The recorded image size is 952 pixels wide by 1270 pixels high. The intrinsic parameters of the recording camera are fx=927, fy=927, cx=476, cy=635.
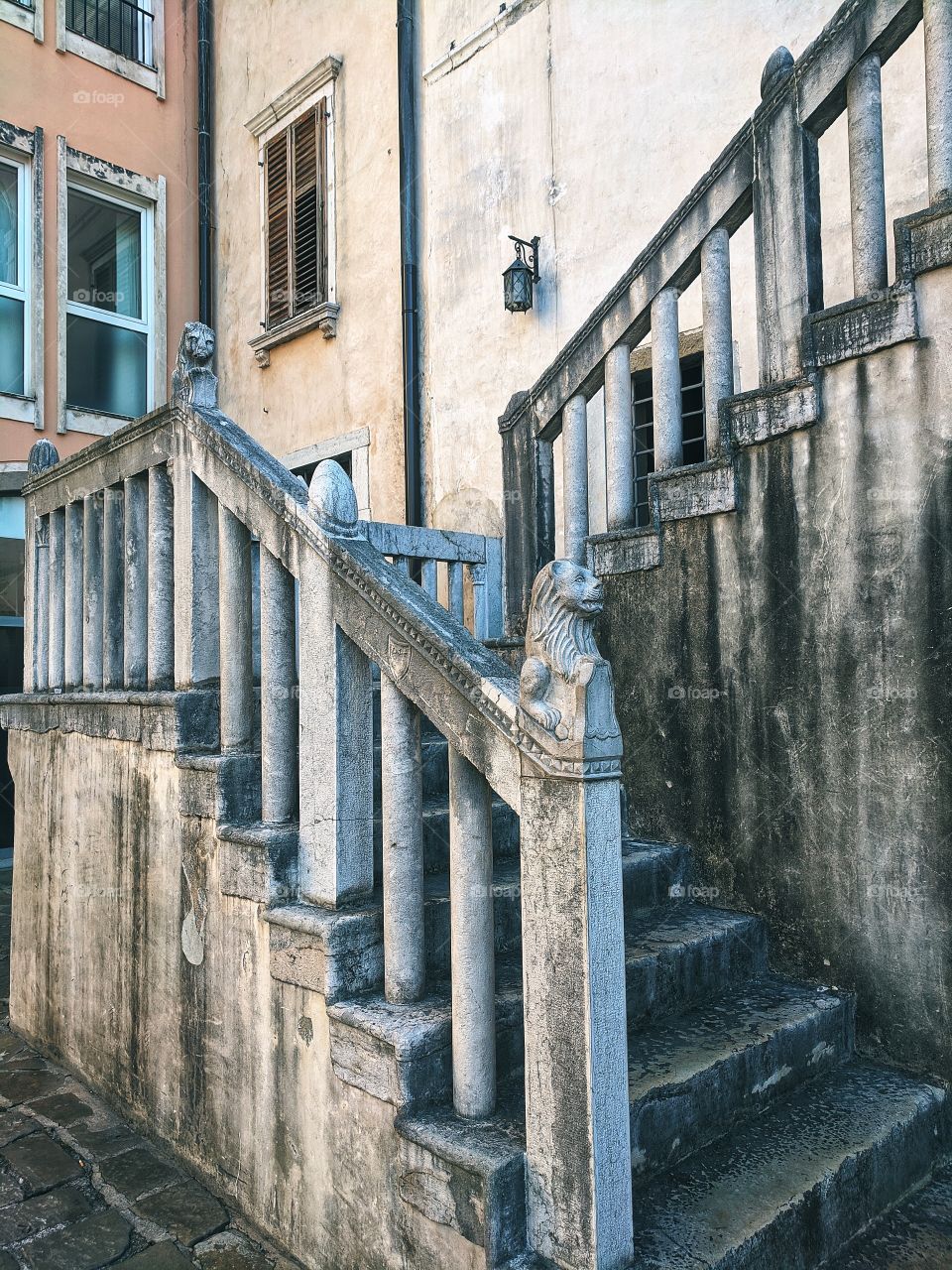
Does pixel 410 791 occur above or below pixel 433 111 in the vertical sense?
below

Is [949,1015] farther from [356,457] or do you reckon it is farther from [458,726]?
[356,457]

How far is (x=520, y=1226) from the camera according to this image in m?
2.16

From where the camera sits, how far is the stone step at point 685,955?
3002mm

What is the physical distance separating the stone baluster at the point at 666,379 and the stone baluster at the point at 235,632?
1804mm

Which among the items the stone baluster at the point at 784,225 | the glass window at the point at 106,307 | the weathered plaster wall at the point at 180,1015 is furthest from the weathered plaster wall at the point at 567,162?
the weathered plaster wall at the point at 180,1015

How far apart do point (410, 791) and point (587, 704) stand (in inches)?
31.1

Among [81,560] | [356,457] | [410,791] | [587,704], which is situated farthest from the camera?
[356,457]

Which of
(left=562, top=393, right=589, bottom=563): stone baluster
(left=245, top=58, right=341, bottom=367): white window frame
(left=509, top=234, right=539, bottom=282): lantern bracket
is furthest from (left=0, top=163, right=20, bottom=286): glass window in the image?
(left=562, top=393, right=589, bottom=563): stone baluster

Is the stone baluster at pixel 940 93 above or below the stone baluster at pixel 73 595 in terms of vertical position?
above

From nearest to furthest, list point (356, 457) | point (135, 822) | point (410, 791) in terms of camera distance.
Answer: point (410, 791) → point (135, 822) → point (356, 457)

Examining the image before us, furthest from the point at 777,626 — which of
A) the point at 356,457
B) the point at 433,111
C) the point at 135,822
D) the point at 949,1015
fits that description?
the point at 433,111

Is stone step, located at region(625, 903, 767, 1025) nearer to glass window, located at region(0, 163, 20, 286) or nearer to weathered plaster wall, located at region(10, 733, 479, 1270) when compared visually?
weathered plaster wall, located at region(10, 733, 479, 1270)

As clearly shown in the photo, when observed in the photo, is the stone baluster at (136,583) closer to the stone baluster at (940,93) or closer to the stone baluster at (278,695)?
the stone baluster at (278,695)

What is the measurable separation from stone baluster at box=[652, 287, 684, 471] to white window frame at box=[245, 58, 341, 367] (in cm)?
528
